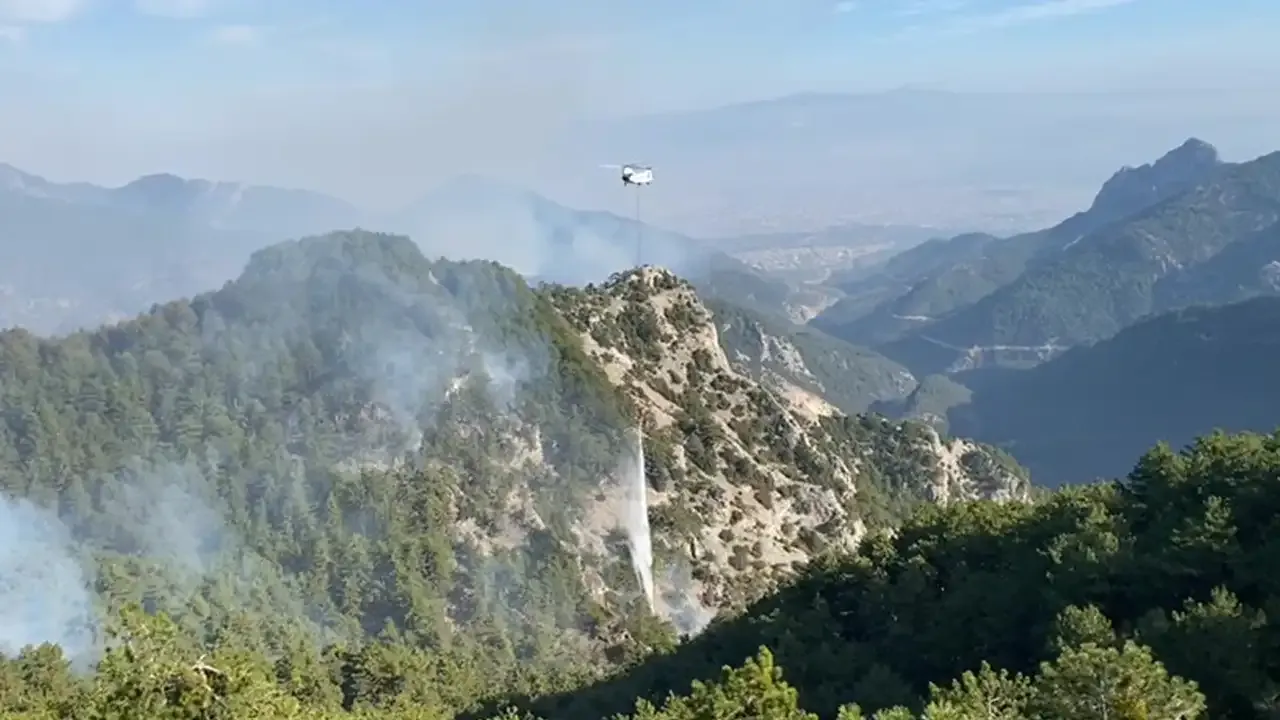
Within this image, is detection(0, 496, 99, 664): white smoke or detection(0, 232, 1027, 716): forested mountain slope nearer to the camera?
detection(0, 496, 99, 664): white smoke

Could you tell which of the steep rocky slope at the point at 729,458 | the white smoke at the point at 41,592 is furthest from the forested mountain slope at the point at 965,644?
the steep rocky slope at the point at 729,458

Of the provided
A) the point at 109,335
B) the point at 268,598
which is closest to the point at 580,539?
the point at 268,598

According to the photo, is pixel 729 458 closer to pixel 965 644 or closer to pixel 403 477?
pixel 403 477

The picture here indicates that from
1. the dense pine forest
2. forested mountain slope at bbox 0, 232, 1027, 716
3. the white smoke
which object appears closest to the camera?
the dense pine forest

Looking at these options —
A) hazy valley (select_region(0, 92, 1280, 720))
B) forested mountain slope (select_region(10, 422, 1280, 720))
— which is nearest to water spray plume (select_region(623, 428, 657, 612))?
hazy valley (select_region(0, 92, 1280, 720))

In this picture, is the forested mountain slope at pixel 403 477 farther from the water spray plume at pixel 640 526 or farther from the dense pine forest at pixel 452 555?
the water spray plume at pixel 640 526

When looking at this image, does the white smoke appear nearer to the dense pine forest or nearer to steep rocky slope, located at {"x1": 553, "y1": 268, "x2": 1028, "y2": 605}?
the dense pine forest
